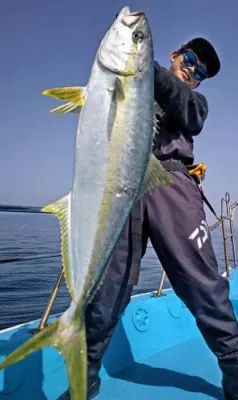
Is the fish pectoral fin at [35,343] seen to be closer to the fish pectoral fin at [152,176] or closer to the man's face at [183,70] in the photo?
the fish pectoral fin at [152,176]

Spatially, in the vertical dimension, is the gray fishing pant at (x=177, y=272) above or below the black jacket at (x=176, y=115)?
below

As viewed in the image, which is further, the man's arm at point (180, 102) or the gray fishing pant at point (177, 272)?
the gray fishing pant at point (177, 272)

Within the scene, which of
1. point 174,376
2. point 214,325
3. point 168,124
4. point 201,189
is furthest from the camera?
point 174,376

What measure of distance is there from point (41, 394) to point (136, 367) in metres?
1.09

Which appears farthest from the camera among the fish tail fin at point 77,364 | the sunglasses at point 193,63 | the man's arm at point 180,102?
the sunglasses at point 193,63

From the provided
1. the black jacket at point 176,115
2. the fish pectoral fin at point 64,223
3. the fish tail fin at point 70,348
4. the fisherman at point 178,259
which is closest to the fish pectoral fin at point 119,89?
the fish pectoral fin at point 64,223

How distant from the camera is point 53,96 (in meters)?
1.64

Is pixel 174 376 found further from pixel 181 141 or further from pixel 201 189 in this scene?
pixel 181 141

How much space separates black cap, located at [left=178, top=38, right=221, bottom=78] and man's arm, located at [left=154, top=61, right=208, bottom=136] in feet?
1.53

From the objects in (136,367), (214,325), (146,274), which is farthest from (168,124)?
(146,274)

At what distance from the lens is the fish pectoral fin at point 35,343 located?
1.54 metres

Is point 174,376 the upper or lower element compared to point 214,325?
lower

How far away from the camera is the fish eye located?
1719 millimetres

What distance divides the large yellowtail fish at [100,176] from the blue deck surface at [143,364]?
102cm
